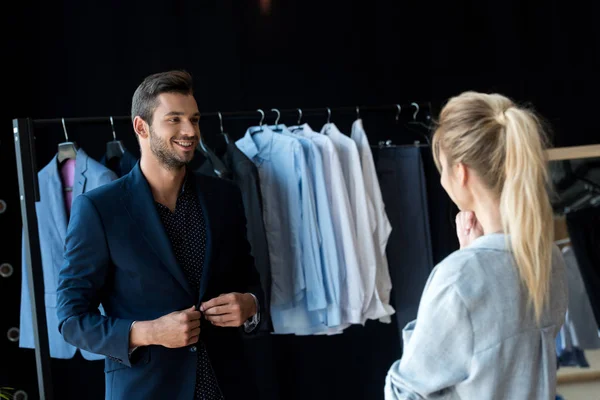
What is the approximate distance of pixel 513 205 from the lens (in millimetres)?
1516

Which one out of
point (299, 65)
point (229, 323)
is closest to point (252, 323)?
point (229, 323)

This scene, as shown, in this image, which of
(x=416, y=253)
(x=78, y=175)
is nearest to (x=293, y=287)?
(x=416, y=253)

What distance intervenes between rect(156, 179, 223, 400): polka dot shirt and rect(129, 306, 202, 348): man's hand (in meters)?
0.13

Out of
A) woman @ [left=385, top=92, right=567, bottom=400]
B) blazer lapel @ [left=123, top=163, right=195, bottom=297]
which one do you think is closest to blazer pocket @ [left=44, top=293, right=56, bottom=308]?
blazer lapel @ [left=123, top=163, right=195, bottom=297]

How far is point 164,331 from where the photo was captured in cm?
206

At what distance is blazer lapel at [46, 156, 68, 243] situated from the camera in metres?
3.15

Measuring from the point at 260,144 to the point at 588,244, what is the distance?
75.4 inches

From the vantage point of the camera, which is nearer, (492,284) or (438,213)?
(492,284)

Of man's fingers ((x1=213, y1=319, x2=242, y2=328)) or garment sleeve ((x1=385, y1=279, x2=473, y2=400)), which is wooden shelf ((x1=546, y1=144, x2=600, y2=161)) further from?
garment sleeve ((x1=385, y1=279, x2=473, y2=400))

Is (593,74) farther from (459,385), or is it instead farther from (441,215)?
(459,385)

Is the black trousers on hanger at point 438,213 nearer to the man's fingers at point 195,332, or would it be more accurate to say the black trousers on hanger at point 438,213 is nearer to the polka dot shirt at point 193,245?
the polka dot shirt at point 193,245

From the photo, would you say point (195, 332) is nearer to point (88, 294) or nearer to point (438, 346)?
point (88, 294)

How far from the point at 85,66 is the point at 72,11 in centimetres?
28

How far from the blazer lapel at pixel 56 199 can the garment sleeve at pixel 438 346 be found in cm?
207
